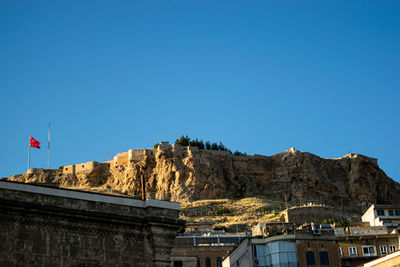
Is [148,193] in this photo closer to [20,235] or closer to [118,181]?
[118,181]

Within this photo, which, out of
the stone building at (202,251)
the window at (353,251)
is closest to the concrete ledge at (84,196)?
the stone building at (202,251)

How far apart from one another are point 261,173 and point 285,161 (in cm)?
526

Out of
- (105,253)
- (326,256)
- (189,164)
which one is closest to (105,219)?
(105,253)

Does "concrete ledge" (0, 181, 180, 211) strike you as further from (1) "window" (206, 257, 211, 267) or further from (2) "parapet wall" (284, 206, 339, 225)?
(2) "parapet wall" (284, 206, 339, 225)

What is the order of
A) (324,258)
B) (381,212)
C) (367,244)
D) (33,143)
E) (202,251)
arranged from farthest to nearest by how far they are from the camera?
(33,143) < (381,212) < (367,244) < (202,251) < (324,258)

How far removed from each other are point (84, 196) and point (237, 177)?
353 feet

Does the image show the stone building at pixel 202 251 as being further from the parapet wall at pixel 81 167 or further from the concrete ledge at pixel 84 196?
the parapet wall at pixel 81 167

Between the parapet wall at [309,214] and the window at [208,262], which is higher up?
the parapet wall at [309,214]

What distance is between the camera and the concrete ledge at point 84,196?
22.2 m

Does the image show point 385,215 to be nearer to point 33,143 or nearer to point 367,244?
point 367,244

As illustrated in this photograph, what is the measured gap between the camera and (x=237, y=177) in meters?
130

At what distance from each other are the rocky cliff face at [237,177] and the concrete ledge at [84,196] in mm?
96405

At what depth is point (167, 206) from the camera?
24688mm

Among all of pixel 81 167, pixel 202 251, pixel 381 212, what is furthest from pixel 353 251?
pixel 81 167
